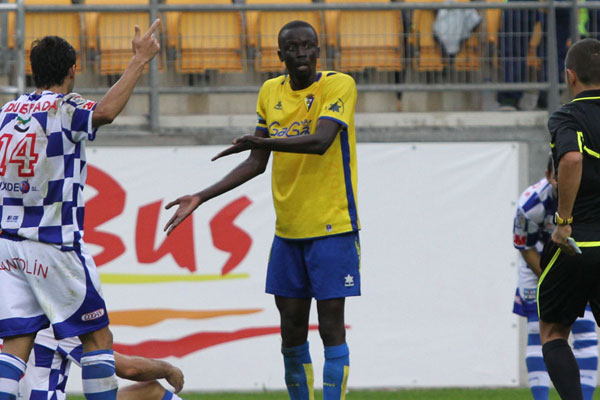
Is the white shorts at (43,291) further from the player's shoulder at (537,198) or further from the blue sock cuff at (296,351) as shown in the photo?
the player's shoulder at (537,198)

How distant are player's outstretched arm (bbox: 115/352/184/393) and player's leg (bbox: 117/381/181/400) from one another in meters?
0.05

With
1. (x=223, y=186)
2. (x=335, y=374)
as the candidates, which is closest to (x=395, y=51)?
(x=223, y=186)

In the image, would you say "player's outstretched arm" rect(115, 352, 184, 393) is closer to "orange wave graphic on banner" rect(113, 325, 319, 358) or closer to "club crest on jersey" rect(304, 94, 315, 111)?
"club crest on jersey" rect(304, 94, 315, 111)

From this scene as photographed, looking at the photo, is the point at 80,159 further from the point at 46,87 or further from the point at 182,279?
the point at 182,279

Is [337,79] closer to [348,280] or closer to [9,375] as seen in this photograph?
[348,280]

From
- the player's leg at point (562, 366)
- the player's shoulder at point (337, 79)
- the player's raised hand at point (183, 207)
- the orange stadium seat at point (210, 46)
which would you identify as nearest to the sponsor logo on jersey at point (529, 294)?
the player's leg at point (562, 366)

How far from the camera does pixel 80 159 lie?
17.3ft

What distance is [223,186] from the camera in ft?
19.0

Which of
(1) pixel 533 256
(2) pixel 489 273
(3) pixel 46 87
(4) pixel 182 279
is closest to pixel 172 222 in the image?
(3) pixel 46 87

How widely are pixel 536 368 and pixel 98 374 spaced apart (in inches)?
130

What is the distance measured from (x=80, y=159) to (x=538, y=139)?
5.21m

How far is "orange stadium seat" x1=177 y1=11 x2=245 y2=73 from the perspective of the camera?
981 centimetres

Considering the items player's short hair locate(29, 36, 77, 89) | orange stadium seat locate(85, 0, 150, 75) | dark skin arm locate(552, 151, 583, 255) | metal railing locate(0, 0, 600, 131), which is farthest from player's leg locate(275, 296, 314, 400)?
orange stadium seat locate(85, 0, 150, 75)

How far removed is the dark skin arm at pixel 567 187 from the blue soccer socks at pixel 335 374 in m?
1.30
